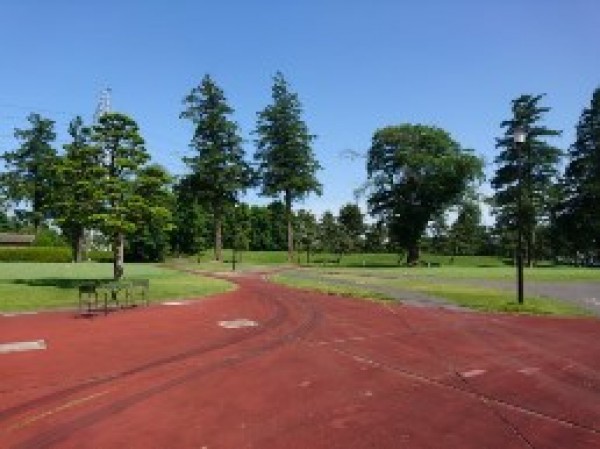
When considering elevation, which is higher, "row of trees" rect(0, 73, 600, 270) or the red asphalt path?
"row of trees" rect(0, 73, 600, 270)

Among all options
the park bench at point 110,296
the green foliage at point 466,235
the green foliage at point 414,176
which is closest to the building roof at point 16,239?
the green foliage at point 414,176

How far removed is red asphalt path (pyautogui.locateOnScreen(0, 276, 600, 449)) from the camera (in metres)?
8.75

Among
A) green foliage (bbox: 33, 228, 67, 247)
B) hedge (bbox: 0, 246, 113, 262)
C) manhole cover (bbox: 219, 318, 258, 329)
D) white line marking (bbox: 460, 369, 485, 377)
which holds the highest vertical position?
green foliage (bbox: 33, 228, 67, 247)

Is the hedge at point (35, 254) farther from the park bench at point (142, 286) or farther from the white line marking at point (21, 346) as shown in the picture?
the white line marking at point (21, 346)

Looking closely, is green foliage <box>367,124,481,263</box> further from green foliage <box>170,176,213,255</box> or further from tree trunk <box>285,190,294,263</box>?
green foliage <box>170,176,213,255</box>

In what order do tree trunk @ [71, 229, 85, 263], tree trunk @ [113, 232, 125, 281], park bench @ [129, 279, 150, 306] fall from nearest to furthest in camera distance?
park bench @ [129, 279, 150, 306] → tree trunk @ [113, 232, 125, 281] → tree trunk @ [71, 229, 85, 263]

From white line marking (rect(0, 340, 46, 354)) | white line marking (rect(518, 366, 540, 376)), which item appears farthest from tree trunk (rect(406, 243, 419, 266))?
white line marking (rect(518, 366, 540, 376))

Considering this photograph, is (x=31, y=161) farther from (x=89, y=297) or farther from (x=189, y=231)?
(x=89, y=297)

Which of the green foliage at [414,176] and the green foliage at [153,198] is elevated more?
the green foliage at [414,176]

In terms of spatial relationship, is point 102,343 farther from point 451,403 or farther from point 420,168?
point 420,168

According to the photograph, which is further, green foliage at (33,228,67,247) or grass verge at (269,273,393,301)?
green foliage at (33,228,67,247)

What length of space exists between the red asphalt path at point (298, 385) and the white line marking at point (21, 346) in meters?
0.30

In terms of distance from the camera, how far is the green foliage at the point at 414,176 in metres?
72.8

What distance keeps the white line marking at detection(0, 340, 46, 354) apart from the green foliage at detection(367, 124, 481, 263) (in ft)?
200
